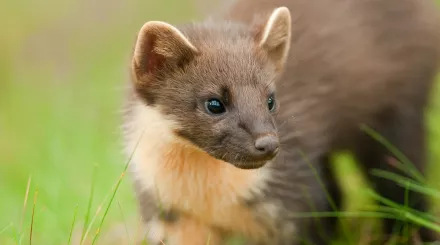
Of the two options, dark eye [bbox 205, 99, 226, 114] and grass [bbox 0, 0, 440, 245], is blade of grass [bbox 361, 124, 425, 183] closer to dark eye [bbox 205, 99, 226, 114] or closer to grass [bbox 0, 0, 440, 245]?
grass [bbox 0, 0, 440, 245]

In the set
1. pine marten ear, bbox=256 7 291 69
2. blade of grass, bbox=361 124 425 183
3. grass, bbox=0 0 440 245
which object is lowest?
grass, bbox=0 0 440 245

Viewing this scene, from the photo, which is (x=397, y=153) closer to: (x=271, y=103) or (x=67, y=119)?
(x=271, y=103)

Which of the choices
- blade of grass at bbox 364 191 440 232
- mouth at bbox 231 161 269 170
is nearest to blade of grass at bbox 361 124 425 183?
blade of grass at bbox 364 191 440 232

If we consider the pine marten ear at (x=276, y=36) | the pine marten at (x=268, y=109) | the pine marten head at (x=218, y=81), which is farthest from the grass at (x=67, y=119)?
Answer: the pine marten ear at (x=276, y=36)

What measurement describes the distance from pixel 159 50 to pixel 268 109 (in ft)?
2.20

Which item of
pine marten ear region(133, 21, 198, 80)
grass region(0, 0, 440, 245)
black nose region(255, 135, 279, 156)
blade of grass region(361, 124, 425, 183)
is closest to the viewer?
black nose region(255, 135, 279, 156)

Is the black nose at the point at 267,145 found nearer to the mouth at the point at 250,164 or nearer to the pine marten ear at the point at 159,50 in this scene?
the mouth at the point at 250,164

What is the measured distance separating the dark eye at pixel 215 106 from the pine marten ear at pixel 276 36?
47 centimetres

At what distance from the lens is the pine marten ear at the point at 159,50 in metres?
4.64

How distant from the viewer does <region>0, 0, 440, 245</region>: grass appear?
6.05 meters

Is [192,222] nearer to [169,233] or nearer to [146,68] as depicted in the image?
[169,233]

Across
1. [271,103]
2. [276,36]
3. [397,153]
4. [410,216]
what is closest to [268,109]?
[271,103]

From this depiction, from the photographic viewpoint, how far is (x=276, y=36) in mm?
4945

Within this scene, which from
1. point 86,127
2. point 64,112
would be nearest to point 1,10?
point 64,112
